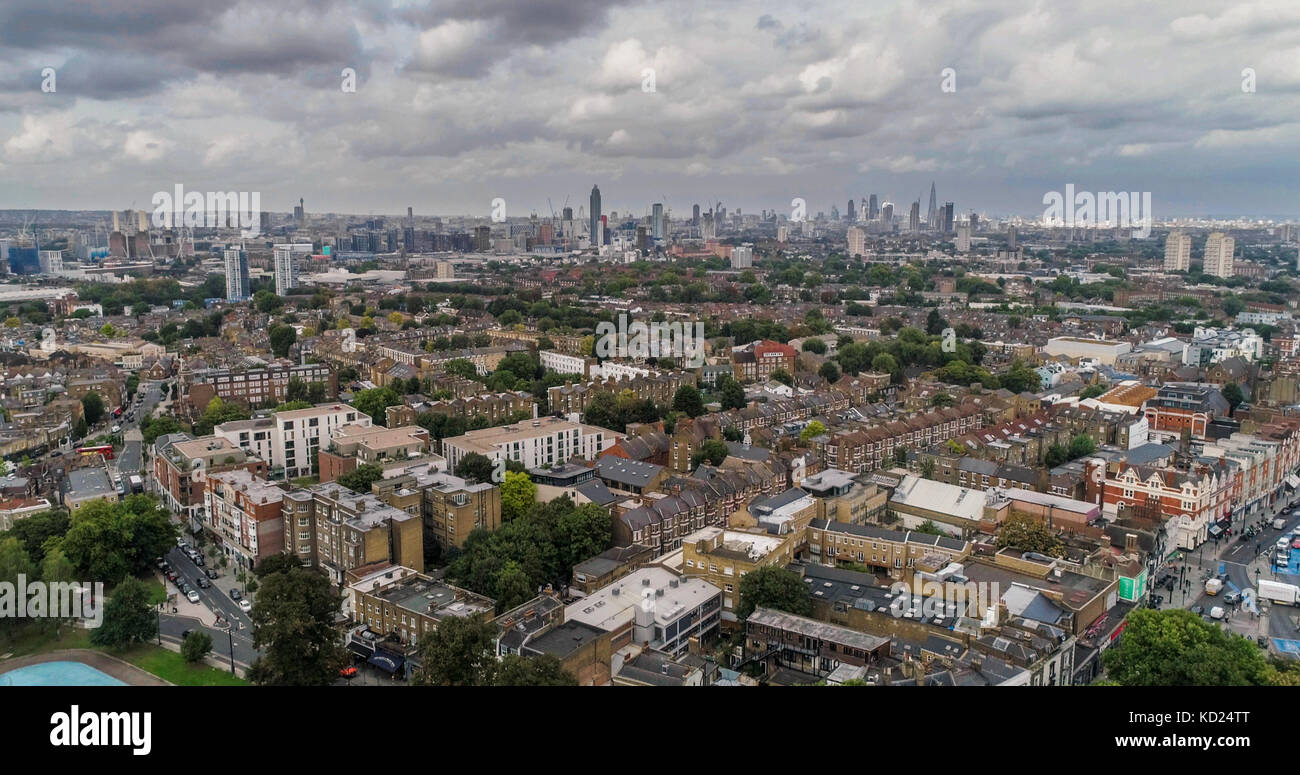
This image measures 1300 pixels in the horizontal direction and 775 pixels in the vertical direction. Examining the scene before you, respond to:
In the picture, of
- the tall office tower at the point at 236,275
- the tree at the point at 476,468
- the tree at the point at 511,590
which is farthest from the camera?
the tall office tower at the point at 236,275

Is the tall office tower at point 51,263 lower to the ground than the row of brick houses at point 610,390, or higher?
higher

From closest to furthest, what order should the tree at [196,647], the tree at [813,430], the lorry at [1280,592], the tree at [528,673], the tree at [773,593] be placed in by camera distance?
the tree at [528,673] → the tree at [196,647] → the tree at [773,593] → the lorry at [1280,592] → the tree at [813,430]

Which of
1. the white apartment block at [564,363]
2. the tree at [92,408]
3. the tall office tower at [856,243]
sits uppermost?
the tall office tower at [856,243]

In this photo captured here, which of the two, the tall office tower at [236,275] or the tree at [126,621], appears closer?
the tree at [126,621]

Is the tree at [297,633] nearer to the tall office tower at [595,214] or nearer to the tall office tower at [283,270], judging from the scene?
the tall office tower at [283,270]

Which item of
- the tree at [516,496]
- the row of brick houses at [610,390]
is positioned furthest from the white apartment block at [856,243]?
the tree at [516,496]

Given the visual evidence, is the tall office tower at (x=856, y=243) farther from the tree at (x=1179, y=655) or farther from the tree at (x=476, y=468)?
the tree at (x=1179, y=655)
